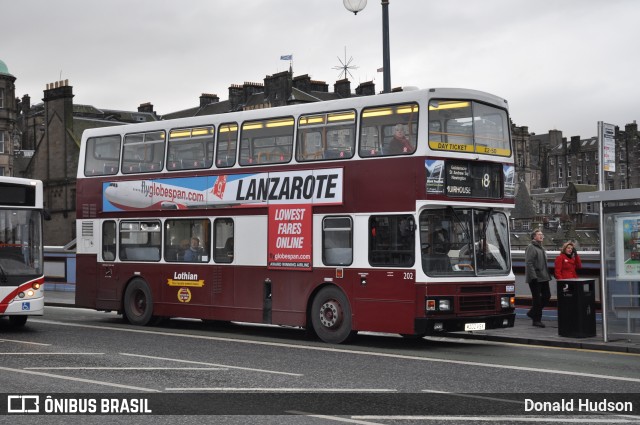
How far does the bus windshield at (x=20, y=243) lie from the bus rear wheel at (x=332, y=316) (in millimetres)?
5883

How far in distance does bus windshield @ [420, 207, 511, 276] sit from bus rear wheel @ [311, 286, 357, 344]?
181 centimetres

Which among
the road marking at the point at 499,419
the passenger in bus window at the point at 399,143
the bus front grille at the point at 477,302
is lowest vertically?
the road marking at the point at 499,419

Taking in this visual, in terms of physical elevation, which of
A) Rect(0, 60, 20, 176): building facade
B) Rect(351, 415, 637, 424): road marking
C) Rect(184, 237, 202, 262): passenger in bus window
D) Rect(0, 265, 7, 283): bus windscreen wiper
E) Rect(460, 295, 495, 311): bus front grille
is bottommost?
Rect(351, 415, 637, 424): road marking

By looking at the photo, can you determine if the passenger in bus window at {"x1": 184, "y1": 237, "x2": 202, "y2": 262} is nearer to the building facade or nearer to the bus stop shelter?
the bus stop shelter

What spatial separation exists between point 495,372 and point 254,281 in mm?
6400

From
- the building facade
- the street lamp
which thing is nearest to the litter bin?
the street lamp

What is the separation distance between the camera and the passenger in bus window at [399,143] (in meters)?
14.7

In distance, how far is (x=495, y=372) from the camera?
11.8 metres

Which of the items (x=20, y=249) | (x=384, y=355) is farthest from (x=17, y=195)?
(x=384, y=355)

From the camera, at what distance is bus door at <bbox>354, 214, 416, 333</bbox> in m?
14.5

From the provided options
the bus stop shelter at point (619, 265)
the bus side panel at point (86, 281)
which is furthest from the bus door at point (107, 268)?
the bus stop shelter at point (619, 265)

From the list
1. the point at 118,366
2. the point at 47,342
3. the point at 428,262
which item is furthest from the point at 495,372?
the point at 47,342

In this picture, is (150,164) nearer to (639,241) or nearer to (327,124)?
(327,124)

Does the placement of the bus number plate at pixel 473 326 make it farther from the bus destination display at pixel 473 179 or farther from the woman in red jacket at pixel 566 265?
the woman in red jacket at pixel 566 265
